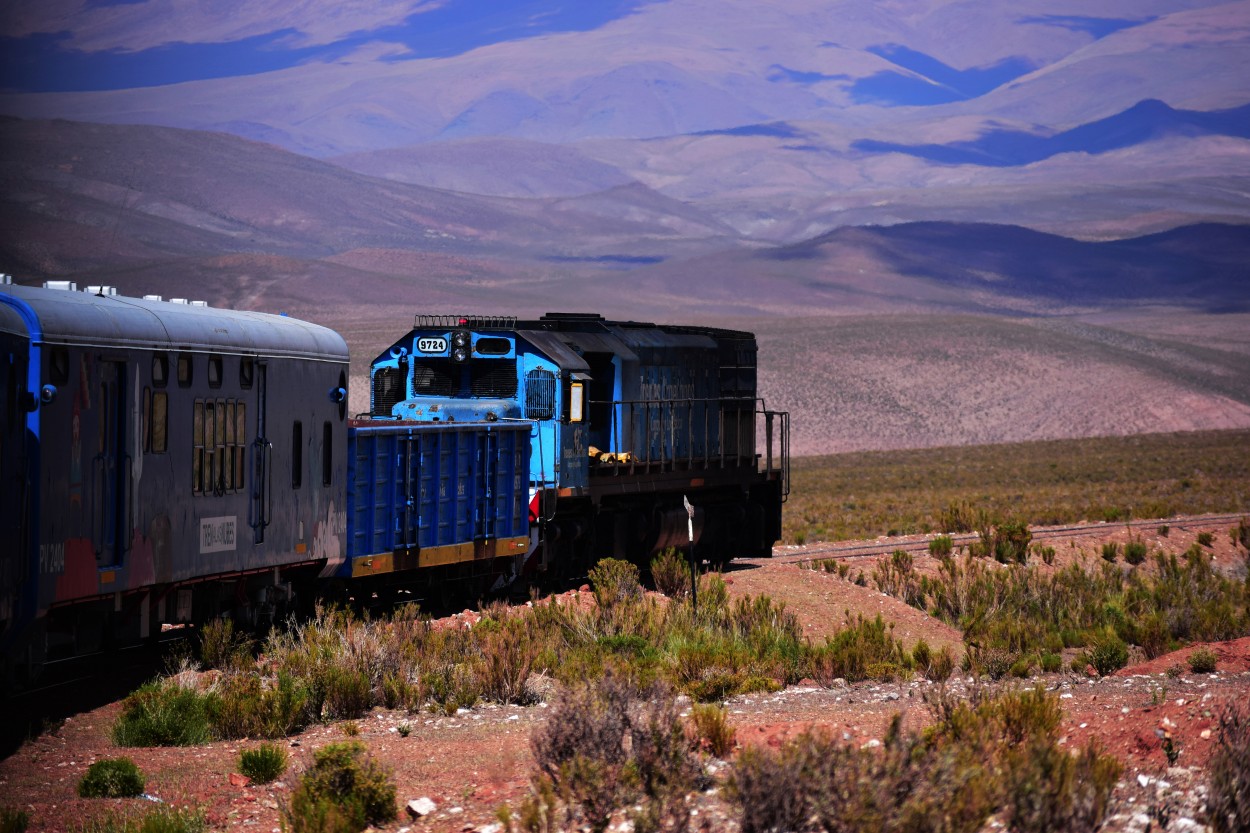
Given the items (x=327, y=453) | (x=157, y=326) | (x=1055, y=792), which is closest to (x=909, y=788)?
(x=1055, y=792)

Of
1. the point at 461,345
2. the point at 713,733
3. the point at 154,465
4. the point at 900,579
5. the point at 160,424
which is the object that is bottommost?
the point at 900,579

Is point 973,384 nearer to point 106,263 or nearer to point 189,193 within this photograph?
point 106,263

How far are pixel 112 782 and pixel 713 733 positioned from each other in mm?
4199

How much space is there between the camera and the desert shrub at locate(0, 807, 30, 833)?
33.7ft

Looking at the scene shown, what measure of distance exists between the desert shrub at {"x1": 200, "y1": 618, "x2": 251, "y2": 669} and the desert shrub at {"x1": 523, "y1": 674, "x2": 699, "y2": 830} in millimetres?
5051

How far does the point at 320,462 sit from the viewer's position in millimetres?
18875

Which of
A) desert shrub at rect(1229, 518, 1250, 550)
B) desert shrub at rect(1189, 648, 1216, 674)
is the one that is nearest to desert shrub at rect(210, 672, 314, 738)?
desert shrub at rect(1189, 648, 1216, 674)

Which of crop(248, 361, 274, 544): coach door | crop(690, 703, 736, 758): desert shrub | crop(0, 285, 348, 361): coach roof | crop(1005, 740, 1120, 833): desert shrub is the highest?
crop(0, 285, 348, 361): coach roof

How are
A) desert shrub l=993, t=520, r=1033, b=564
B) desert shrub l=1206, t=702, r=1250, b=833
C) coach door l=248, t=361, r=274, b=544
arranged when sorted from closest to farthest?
desert shrub l=1206, t=702, r=1250, b=833 < coach door l=248, t=361, r=274, b=544 < desert shrub l=993, t=520, r=1033, b=564

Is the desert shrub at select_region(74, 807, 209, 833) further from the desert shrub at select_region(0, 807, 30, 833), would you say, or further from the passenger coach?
the passenger coach

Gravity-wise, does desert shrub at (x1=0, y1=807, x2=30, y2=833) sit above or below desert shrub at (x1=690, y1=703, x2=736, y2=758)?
below

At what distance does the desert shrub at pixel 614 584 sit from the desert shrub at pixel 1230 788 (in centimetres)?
1120

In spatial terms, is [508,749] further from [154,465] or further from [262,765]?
[154,465]

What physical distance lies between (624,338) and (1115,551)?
41.3 ft
